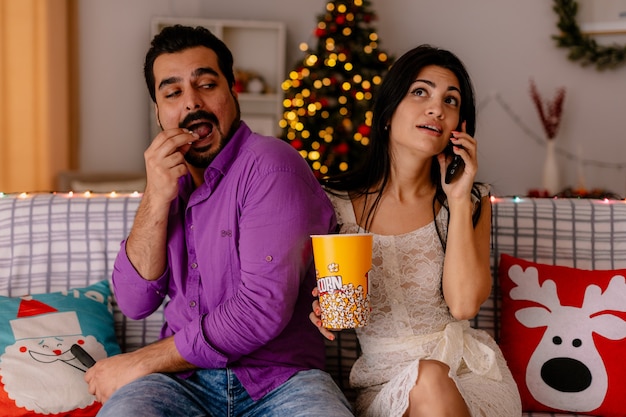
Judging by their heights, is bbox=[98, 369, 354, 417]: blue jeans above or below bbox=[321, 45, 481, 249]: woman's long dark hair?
below

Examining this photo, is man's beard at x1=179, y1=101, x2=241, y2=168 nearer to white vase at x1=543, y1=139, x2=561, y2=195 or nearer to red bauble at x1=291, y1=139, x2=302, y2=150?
red bauble at x1=291, y1=139, x2=302, y2=150

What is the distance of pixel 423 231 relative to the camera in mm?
1751

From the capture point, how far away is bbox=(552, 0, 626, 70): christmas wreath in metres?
4.95

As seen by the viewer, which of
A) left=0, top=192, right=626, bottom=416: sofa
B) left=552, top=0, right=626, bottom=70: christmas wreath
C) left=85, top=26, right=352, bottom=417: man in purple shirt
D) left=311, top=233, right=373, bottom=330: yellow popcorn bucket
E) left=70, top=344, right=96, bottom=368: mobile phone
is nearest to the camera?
left=311, top=233, right=373, bottom=330: yellow popcorn bucket

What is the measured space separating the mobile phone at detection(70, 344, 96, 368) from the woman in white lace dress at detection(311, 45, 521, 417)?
0.66 m

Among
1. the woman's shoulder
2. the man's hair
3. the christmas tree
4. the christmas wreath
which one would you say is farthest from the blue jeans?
the christmas wreath

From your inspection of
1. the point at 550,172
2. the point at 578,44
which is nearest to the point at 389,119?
the point at 550,172

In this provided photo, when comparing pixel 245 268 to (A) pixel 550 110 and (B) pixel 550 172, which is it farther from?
(A) pixel 550 110

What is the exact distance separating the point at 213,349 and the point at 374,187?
628 millimetres

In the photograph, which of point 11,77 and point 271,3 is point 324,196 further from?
point 271,3

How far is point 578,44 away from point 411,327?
3973 millimetres

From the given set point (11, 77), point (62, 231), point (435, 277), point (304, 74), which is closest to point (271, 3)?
point (304, 74)

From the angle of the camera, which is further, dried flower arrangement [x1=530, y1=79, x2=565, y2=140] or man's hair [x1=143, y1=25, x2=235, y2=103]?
dried flower arrangement [x1=530, y1=79, x2=565, y2=140]

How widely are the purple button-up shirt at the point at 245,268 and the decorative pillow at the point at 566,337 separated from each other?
59cm
